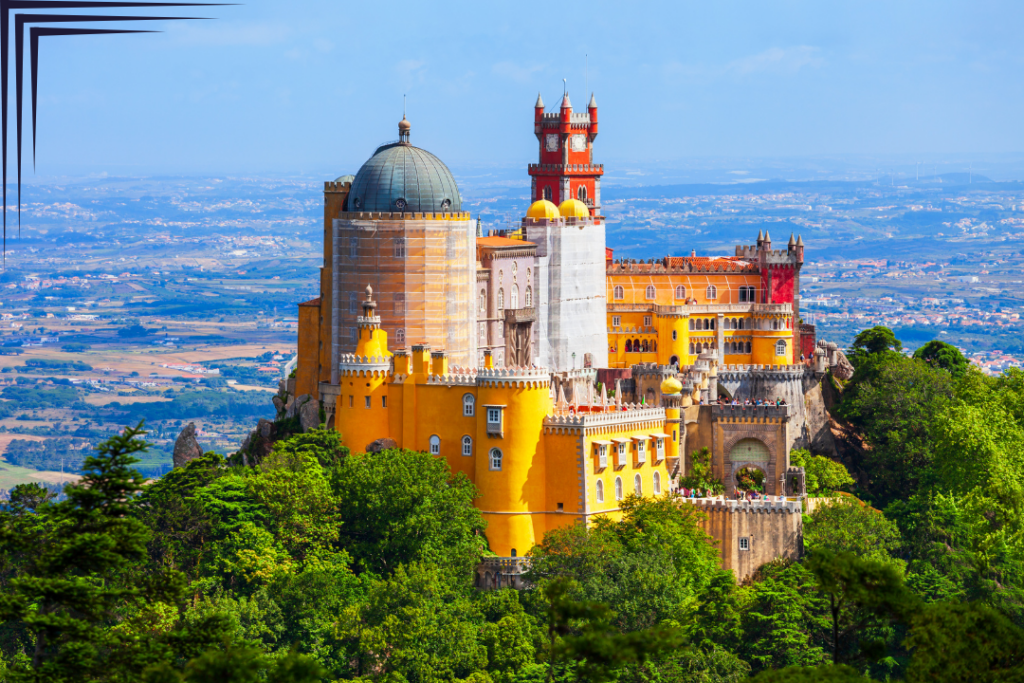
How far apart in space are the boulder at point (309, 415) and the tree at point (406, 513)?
8956 mm

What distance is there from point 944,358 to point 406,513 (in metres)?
57.8

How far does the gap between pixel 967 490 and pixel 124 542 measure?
6849 centimetres

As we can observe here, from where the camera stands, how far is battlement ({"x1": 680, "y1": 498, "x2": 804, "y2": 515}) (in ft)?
360

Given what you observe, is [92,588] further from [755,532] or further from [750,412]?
[750,412]

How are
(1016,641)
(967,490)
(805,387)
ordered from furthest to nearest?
(805,387) < (967,490) < (1016,641)

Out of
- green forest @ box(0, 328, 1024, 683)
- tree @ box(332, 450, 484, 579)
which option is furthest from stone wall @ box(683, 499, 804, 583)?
tree @ box(332, 450, 484, 579)

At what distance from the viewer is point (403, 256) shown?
389 feet

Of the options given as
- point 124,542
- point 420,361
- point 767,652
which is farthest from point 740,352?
point 124,542

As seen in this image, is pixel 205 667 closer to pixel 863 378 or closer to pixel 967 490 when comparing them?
pixel 967 490

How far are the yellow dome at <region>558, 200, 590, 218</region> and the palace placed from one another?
16 cm

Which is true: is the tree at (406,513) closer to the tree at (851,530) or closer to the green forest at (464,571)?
the green forest at (464,571)

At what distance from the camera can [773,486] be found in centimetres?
11594

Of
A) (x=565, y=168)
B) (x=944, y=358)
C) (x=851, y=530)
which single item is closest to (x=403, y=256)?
(x=851, y=530)

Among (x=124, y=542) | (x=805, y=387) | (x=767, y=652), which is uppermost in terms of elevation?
(x=805, y=387)
